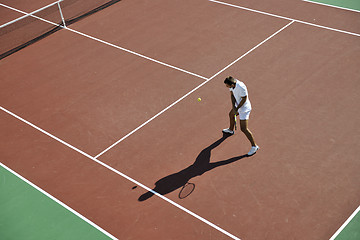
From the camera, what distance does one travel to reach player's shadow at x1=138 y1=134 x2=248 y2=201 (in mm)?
10625

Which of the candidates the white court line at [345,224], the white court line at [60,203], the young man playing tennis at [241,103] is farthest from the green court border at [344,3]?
the white court line at [60,203]

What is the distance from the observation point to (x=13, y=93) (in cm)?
1433

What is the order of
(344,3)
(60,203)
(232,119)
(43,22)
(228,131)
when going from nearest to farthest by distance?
(60,203) < (232,119) < (228,131) < (344,3) < (43,22)

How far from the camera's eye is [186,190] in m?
10.6

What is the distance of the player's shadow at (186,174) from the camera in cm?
1062

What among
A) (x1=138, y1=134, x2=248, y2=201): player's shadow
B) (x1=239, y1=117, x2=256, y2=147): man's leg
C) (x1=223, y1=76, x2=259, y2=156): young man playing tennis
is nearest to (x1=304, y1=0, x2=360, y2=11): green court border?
(x1=223, y1=76, x2=259, y2=156): young man playing tennis

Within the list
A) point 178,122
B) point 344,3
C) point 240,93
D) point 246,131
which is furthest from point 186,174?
point 344,3

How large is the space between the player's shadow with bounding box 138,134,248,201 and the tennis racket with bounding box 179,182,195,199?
10 centimetres

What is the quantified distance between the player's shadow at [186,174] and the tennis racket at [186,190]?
102 millimetres

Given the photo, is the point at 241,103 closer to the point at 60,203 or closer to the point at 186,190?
the point at 186,190

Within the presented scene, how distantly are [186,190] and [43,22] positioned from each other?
10.3 m

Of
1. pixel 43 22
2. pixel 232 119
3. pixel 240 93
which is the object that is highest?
pixel 240 93

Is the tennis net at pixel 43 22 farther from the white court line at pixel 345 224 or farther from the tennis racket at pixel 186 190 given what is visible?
the white court line at pixel 345 224

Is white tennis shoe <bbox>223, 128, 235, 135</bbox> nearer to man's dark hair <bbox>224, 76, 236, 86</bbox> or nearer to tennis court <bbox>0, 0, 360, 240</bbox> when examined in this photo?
tennis court <bbox>0, 0, 360, 240</bbox>
